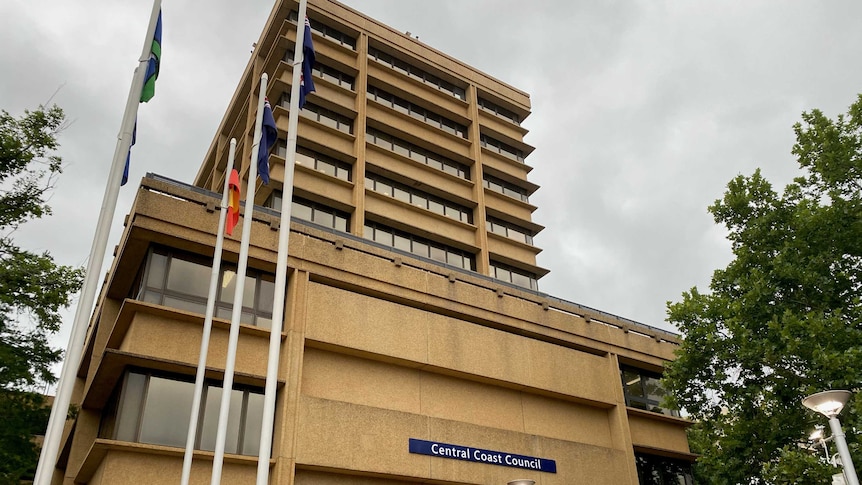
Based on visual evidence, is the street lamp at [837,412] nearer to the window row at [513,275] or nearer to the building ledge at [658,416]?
the building ledge at [658,416]

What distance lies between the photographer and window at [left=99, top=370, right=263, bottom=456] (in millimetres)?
16625

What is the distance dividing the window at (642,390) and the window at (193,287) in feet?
49.5

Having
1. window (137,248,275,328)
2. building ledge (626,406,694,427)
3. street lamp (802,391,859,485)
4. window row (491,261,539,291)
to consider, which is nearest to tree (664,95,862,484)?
building ledge (626,406,694,427)

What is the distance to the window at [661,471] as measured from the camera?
25828 millimetres

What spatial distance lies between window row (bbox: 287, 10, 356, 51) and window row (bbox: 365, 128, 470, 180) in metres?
5.74

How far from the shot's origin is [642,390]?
27641 millimetres

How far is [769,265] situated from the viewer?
22.8m

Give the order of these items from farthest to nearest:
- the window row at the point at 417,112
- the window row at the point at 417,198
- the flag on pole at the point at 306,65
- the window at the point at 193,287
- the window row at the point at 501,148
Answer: the window row at the point at 501,148, the window row at the point at 417,112, the window row at the point at 417,198, the window at the point at 193,287, the flag on pole at the point at 306,65

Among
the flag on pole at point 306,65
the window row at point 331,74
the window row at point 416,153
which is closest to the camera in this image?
the flag on pole at point 306,65

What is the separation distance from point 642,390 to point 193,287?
18285 millimetres

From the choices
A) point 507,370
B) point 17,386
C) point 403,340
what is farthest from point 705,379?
point 17,386

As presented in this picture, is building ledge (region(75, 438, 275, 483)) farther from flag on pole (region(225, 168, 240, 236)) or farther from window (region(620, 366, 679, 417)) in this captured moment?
window (region(620, 366, 679, 417))

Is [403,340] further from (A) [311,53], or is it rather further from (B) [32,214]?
(B) [32,214]

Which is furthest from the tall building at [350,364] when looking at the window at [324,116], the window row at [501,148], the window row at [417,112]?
the window row at [501,148]
